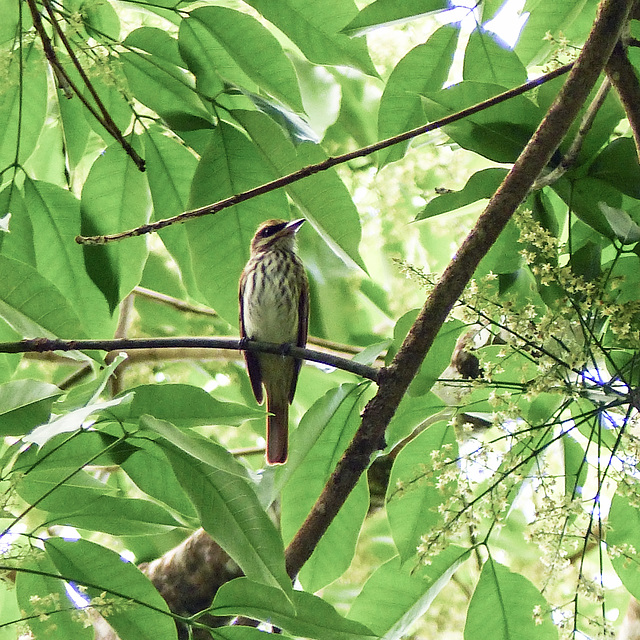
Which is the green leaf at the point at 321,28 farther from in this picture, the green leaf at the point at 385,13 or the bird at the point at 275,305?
the bird at the point at 275,305

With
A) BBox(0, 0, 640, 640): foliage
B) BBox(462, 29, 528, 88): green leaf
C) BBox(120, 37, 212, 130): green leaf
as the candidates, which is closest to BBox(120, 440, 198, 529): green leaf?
BBox(0, 0, 640, 640): foliage

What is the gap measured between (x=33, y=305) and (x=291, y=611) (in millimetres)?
568

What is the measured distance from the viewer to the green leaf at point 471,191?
124 cm

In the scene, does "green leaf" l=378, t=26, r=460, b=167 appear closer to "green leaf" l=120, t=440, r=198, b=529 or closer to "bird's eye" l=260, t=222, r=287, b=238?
"green leaf" l=120, t=440, r=198, b=529

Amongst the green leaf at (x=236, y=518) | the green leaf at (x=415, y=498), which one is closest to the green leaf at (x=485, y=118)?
the green leaf at (x=415, y=498)

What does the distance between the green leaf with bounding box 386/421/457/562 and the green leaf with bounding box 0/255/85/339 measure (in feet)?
1.86

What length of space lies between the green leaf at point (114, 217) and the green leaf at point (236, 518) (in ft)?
1.68

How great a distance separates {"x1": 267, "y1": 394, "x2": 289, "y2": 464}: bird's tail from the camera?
2275mm

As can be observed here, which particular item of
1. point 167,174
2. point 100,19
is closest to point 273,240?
point 167,174

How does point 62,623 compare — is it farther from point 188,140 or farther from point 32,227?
point 188,140

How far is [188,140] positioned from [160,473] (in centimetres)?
61

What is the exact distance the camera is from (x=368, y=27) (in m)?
1.27

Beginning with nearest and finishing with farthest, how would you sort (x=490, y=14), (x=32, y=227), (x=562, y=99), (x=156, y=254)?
(x=562, y=99), (x=490, y=14), (x=32, y=227), (x=156, y=254)

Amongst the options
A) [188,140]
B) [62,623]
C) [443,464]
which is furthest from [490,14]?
[62,623]
